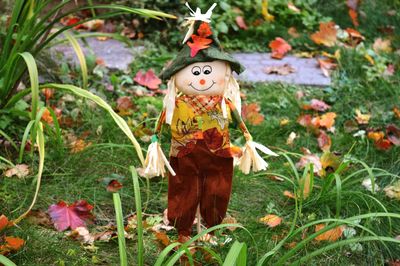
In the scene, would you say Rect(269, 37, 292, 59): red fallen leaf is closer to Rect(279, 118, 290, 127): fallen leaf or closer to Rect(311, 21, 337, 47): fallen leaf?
Rect(311, 21, 337, 47): fallen leaf

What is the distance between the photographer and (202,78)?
2.40 meters

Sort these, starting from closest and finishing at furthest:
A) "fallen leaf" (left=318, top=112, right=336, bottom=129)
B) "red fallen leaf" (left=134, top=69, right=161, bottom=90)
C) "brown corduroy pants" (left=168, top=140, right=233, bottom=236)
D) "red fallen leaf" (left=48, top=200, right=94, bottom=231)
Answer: "brown corduroy pants" (left=168, top=140, right=233, bottom=236)
"red fallen leaf" (left=48, top=200, right=94, bottom=231)
"fallen leaf" (left=318, top=112, right=336, bottom=129)
"red fallen leaf" (left=134, top=69, right=161, bottom=90)

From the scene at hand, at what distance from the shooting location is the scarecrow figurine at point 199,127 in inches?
94.4

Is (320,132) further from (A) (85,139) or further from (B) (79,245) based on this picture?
(B) (79,245)

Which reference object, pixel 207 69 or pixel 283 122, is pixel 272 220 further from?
pixel 283 122

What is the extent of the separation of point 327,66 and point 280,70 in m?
0.34

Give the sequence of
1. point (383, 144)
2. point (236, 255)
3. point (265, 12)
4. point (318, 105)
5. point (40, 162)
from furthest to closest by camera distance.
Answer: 1. point (265, 12)
2. point (318, 105)
3. point (383, 144)
4. point (40, 162)
5. point (236, 255)

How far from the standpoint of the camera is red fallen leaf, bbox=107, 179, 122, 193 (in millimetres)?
3023

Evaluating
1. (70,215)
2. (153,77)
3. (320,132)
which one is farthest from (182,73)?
(153,77)

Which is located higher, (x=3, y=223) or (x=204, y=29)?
(x=204, y=29)

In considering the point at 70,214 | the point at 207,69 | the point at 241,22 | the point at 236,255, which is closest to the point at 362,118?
the point at 241,22

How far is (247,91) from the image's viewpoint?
4258 mm

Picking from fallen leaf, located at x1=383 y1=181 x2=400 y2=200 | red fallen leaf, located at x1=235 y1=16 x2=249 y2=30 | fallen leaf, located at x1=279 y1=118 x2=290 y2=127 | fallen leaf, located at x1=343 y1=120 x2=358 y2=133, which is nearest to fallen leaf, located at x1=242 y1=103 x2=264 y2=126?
fallen leaf, located at x1=279 y1=118 x2=290 y2=127

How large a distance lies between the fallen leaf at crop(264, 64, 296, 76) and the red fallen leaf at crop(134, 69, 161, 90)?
82 centimetres
